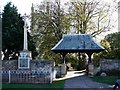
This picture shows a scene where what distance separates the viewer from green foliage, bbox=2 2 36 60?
34219mm

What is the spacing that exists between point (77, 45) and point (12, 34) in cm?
799

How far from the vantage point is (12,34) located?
34312 mm

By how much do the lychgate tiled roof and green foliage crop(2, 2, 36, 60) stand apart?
5713 millimetres

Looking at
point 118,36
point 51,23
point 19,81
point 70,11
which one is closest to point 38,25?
point 51,23

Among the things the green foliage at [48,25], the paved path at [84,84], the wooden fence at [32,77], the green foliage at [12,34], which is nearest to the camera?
the paved path at [84,84]

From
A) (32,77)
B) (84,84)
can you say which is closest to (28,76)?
(32,77)

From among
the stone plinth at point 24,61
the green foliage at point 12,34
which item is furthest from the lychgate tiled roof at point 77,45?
the green foliage at point 12,34

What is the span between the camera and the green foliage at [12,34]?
112 feet

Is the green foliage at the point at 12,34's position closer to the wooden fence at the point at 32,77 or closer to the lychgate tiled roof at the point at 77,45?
the lychgate tiled roof at the point at 77,45

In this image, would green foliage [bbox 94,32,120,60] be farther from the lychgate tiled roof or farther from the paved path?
the paved path

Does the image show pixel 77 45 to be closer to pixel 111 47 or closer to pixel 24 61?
pixel 24 61

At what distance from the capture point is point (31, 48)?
3544 cm

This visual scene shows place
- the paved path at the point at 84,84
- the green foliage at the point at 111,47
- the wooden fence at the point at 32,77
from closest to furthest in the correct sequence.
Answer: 1. the paved path at the point at 84,84
2. the wooden fence at the point at 32,77
3. the green foliage at the point at 111,47

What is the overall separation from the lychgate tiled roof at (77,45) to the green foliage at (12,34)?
5.71 metres
